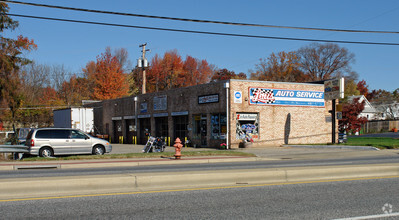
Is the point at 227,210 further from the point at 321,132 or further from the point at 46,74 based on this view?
the point at 46,74

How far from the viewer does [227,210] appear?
295 inches

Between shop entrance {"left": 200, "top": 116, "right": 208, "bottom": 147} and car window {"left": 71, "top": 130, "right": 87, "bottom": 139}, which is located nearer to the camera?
car window {"left": 71, "top": 130, "right": 87, "bottom": 139}

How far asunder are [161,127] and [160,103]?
7.23ft

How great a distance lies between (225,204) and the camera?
7988 mm

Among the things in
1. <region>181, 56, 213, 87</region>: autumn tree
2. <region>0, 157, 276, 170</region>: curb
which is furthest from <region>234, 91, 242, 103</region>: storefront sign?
<region>181, 56, 213, 87</region>: autumn tree

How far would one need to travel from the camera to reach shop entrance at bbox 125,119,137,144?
4238 centimetres

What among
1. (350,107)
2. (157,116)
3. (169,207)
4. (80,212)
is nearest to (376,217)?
(169,207)

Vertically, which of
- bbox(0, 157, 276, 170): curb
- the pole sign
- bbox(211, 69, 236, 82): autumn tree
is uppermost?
bbox(211, 69, 236, 82): autumn tree

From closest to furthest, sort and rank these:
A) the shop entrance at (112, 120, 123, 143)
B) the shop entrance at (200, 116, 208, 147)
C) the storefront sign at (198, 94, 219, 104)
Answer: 1. the storefront sign at (198, 94, 219, 104)
2. the shop entrance at (200, 116, 208, 147)
3. the shop entrance at (112, 120, 123, 143)

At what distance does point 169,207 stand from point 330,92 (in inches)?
1001

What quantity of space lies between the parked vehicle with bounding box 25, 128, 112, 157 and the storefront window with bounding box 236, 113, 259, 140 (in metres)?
10.6

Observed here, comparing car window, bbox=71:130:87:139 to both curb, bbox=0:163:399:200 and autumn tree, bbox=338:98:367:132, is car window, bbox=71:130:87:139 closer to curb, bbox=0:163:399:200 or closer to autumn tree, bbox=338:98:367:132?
curb, bbox=0:163:399:200

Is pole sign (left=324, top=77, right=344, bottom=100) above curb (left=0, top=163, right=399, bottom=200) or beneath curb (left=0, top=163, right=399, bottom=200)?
above

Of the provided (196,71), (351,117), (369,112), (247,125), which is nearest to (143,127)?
(247,125)
